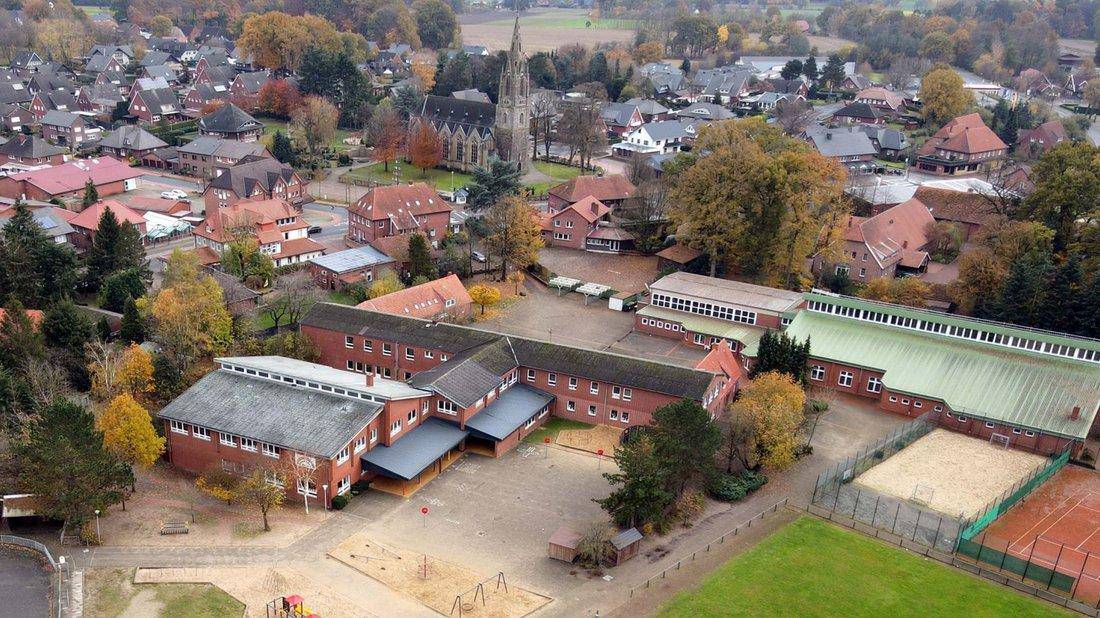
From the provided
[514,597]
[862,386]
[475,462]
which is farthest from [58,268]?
[862,386]

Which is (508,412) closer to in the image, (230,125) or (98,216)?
(98,216)

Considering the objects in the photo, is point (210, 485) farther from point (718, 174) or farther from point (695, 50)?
point (695, 50)

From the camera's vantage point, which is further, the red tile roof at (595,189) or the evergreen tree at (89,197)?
the red tile roof at (595,189)

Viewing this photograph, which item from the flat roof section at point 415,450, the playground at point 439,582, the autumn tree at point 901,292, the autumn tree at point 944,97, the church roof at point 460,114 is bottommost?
the playground at point 439,582

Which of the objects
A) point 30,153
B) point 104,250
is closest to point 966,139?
point 104,250

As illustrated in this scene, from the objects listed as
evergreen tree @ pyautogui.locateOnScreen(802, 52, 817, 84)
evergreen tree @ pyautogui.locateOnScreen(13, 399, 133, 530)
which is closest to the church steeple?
evergreen tree @ pyautogui.locateOnScreen(13, 399, 133, 530)

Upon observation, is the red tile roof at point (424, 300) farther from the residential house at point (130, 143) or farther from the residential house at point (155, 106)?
the residential house at point (155, 106)

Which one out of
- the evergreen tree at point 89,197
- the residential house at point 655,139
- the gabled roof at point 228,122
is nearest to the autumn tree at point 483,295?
the evergreen tree at point 89,197

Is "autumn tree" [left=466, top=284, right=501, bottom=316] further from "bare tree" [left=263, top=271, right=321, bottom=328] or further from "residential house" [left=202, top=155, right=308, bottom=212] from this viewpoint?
"residential house" [left=202, top=155, right=308, bottom=212]
